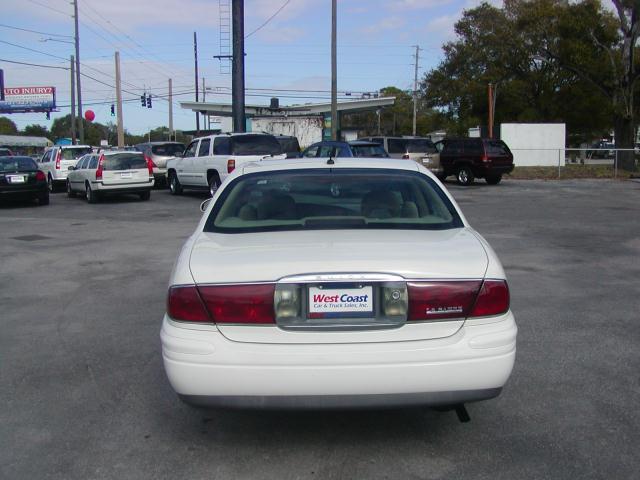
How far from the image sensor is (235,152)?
18.9m

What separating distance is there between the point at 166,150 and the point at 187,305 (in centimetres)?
2348

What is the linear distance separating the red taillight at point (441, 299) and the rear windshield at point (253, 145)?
15.9 meters

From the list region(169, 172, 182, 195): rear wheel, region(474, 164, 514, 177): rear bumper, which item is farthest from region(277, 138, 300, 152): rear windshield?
region(474, 164, 514, 177): rear bumper

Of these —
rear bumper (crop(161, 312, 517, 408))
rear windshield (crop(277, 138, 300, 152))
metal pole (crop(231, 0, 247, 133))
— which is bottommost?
rear bumper (crop(161, 312, 517, 408))

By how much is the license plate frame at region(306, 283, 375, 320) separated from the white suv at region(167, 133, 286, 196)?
14.9m

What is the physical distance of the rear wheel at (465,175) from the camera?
25.9m

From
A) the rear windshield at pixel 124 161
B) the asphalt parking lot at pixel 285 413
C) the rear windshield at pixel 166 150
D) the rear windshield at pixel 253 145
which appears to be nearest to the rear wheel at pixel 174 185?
the rear windshield at pixel 124 161

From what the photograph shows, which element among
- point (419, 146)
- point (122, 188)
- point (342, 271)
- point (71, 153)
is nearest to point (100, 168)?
point (122, 188)

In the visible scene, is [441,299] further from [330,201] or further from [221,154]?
[221,154]

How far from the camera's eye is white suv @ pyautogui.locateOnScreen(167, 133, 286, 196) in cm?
1881

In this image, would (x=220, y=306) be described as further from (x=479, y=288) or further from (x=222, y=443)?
(x=479, y=288)

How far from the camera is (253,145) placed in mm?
19016

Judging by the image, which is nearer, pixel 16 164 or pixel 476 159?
pixel 16 164

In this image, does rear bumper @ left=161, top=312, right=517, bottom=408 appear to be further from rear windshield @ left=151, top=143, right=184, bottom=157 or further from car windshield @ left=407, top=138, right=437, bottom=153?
car windshield @ left=407, top=138, right=437, bottom=153
